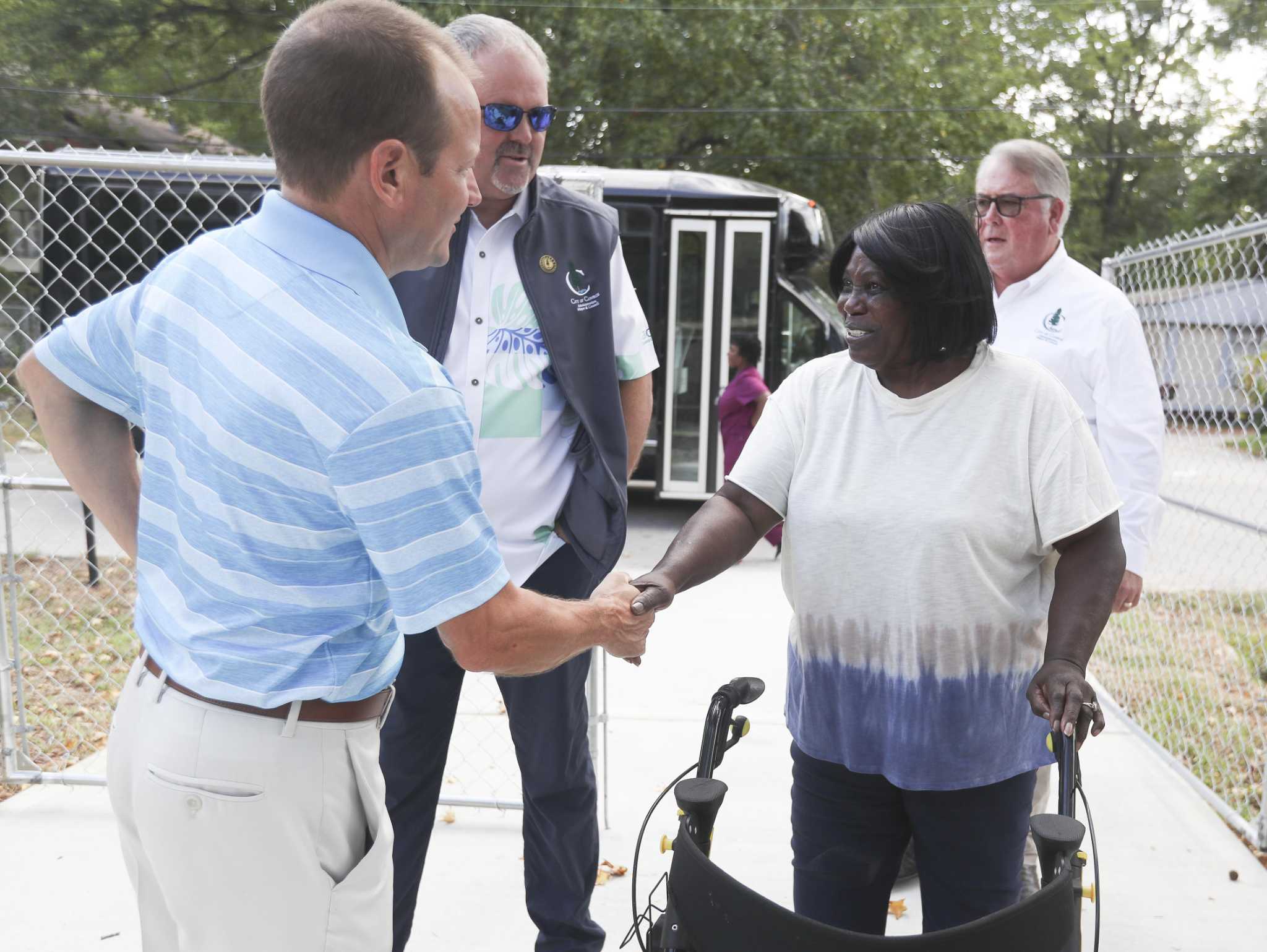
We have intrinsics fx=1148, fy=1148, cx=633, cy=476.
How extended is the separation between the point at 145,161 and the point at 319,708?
8.97 feet

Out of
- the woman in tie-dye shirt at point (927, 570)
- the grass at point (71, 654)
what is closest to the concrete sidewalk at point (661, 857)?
the grass at point (71, 654)

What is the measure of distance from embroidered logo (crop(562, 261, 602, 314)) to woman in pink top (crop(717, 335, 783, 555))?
6.36m

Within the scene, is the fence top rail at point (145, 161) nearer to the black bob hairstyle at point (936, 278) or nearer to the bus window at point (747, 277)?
the black bob hairstyle at point (936, 278)

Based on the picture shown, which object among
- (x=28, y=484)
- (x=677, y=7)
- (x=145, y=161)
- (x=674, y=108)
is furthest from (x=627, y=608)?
(x=674, y=108)

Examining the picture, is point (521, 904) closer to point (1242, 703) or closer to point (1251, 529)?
point (1251, 529)

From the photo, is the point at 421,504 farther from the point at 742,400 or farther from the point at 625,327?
the point at 742,400

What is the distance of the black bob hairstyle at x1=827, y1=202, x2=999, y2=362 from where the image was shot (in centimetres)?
206

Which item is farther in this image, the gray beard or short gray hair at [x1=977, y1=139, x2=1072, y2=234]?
short gray hair at [x1=977, y1=139, x2=1072, y2=234]

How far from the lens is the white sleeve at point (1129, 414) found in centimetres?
336

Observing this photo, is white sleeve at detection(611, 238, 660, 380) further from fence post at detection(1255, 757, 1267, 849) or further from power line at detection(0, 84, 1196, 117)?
power line at detection(0, 84, 1196, 117)

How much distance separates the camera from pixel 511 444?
272 centimetres

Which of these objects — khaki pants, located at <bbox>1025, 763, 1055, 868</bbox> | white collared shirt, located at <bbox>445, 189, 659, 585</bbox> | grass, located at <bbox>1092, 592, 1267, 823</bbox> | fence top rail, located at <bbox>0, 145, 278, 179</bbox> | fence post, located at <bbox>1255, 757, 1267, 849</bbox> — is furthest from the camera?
grass, located at <bbox>1092, 592, 1267, 823</bbox>

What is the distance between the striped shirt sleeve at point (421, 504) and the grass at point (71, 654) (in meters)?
3.56

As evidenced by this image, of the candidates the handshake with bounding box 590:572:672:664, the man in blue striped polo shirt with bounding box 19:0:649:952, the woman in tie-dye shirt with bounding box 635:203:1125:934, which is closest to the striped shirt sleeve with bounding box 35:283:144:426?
the man in blue striped polo shirt with bounding box 19:0:649:952
